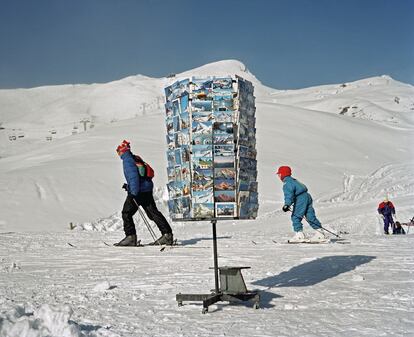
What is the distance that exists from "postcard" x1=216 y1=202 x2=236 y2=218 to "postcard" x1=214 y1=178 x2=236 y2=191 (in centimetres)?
16

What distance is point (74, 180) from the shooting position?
93.6 feet

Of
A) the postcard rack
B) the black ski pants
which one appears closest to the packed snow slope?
the black ski pants

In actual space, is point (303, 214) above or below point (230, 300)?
above

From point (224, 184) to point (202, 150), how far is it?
0.44m

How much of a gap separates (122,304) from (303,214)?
8.08m

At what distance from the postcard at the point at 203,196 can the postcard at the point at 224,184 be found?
0.26ft

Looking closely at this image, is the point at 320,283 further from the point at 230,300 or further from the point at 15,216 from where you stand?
the point at 15,216

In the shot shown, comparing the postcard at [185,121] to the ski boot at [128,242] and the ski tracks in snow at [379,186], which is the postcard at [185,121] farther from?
the ski tracks in snow at [379,186]

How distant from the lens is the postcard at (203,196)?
6.16m

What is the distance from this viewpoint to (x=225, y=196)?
20.2ft

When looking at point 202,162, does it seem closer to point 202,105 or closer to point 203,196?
point 203,196

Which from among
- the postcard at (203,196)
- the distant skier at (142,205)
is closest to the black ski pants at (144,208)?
the distant skier at (142,205)

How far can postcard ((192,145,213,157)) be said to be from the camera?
6168mm

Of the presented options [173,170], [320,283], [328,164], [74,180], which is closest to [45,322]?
[173,170]
